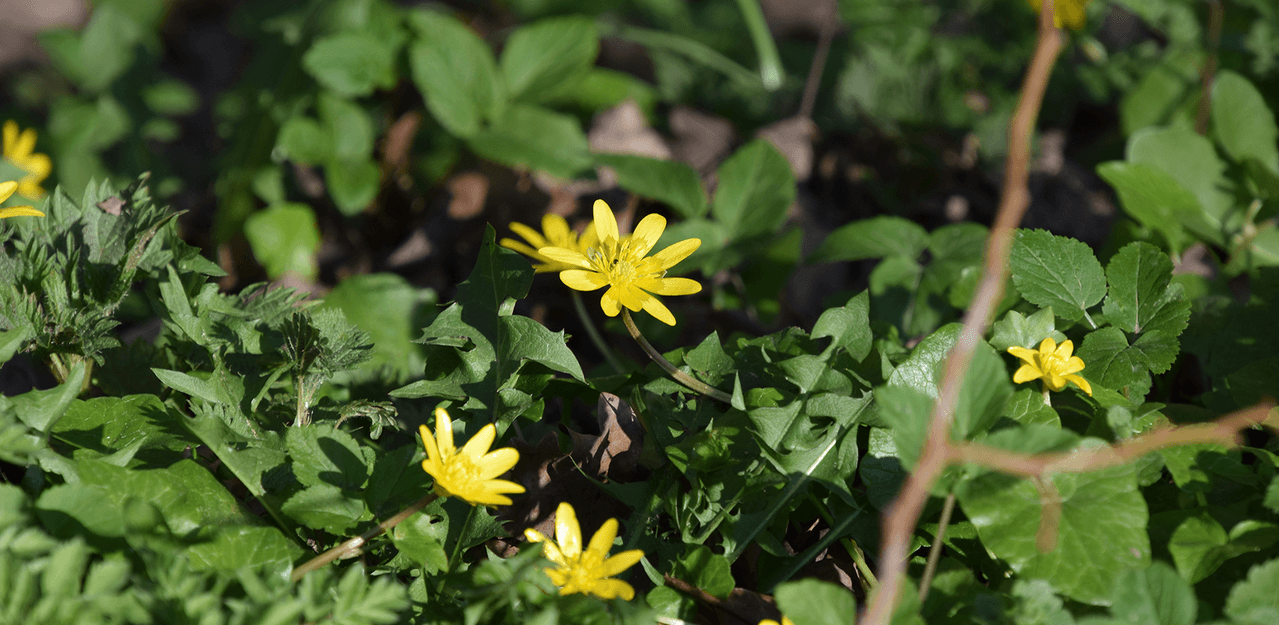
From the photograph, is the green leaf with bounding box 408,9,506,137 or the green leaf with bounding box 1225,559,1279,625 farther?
the green leaf with bounding box 408,9,506,137

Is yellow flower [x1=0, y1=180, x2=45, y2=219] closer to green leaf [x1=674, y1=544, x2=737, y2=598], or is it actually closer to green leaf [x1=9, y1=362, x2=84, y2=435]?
green leaf [x1=9, y1=362, x2=84, y2=435]

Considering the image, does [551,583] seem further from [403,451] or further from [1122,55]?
[1122,55]

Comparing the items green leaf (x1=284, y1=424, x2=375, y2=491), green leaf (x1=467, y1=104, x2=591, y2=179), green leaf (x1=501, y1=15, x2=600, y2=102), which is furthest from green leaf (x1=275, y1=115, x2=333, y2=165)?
green leaf (x1=284, y1=424, x2=375, y2=491)

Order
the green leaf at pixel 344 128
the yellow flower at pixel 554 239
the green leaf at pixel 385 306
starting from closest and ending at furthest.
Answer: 1. the yellow flower at pixel 554 239
2. the green leaf at pixel 385 306
3. the green leaf at pixel 344 128

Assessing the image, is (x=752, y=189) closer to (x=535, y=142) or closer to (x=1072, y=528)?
(x=535, y=142)

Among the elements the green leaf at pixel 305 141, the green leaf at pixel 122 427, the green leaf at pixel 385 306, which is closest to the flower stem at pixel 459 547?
the green leaf at pixel 122 427

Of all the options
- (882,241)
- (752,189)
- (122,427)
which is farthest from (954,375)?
(752,189)

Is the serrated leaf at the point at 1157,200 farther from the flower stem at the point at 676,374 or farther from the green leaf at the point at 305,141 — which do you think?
the green leaf at the point at 305,141

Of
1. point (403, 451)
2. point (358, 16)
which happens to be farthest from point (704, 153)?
point (403, 451)
